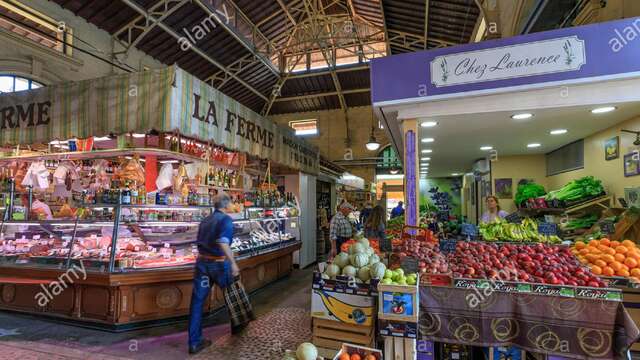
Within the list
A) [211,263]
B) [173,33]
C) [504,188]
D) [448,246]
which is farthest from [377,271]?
[173,33]

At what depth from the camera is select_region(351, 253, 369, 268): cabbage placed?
306 centimetres

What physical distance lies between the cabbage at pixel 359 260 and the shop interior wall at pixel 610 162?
3717 mm

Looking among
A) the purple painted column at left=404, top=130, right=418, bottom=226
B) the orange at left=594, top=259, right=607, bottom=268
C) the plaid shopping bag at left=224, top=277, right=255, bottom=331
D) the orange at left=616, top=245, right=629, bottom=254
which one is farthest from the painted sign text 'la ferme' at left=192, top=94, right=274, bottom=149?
the orange at left=616, top=245, right=629, bottom=254

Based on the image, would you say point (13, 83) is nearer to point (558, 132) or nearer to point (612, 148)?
point (558, 132)

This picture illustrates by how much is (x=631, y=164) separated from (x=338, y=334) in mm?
4365

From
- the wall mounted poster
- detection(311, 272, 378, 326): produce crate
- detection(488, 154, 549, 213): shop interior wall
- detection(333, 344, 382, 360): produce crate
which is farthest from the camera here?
the wall mounted poster

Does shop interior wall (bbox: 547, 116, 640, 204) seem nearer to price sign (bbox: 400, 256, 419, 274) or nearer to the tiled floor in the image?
price sign (bbox: 400, 256, 419, 274)

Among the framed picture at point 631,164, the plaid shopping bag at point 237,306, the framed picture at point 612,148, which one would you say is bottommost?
the plaid shopping bag at point 237,306

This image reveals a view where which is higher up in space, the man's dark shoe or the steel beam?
the steel beam

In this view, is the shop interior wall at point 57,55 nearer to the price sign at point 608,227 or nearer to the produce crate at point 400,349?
the produce crate at point 400,349

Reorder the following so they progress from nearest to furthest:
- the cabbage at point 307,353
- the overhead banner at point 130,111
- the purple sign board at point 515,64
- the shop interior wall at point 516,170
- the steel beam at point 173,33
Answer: the cabbage at point 307,353, the purple sign board at point 515,64, the overhead banner at point 130,111, the shop interior wall at point 516,170, the steel beam at point 173,33

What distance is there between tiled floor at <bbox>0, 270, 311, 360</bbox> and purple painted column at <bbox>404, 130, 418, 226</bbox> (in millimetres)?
1970

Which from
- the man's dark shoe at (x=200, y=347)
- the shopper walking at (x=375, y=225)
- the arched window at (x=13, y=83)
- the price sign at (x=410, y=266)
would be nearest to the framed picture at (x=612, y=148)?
the shopper walking at (x=375, y=225)

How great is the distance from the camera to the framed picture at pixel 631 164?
13.0ft
